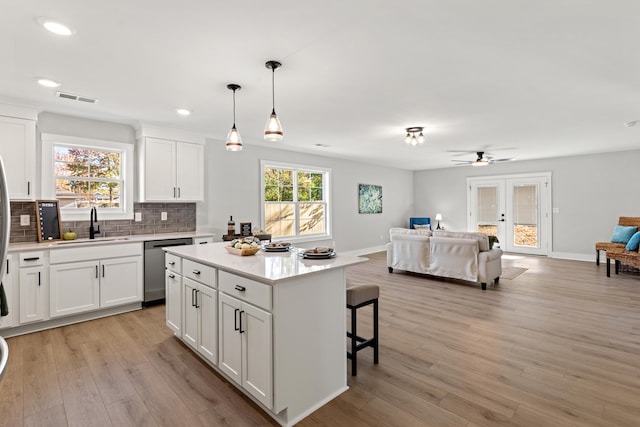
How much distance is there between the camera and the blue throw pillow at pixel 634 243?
210 inches

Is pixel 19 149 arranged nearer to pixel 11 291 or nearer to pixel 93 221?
pixel 93 221

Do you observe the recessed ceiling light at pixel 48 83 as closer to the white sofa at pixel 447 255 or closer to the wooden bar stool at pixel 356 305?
the wooden bar stool at pixel 356 305

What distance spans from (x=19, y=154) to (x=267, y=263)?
10.7 ft

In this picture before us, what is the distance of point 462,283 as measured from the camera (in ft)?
17.3

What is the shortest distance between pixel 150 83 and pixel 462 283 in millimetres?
5107

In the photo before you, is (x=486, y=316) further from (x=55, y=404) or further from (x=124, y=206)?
(x=124, y=206)

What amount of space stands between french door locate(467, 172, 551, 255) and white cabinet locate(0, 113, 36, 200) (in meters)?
9.15

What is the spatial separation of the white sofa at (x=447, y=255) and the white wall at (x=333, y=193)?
1.98 meters

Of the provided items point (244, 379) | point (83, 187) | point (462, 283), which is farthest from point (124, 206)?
point (462, 283)

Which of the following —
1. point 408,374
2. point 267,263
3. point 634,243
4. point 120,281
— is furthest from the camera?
point 634,243

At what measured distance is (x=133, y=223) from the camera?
4.52 metres

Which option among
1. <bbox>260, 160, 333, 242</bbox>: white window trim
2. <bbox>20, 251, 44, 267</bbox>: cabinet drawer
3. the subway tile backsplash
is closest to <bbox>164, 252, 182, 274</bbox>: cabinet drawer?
<bbox>20, 251, 44, 267</bbox>: cabinet drawer

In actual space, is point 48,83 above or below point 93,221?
above

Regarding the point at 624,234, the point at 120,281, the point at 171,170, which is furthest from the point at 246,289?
the point at 624,234
